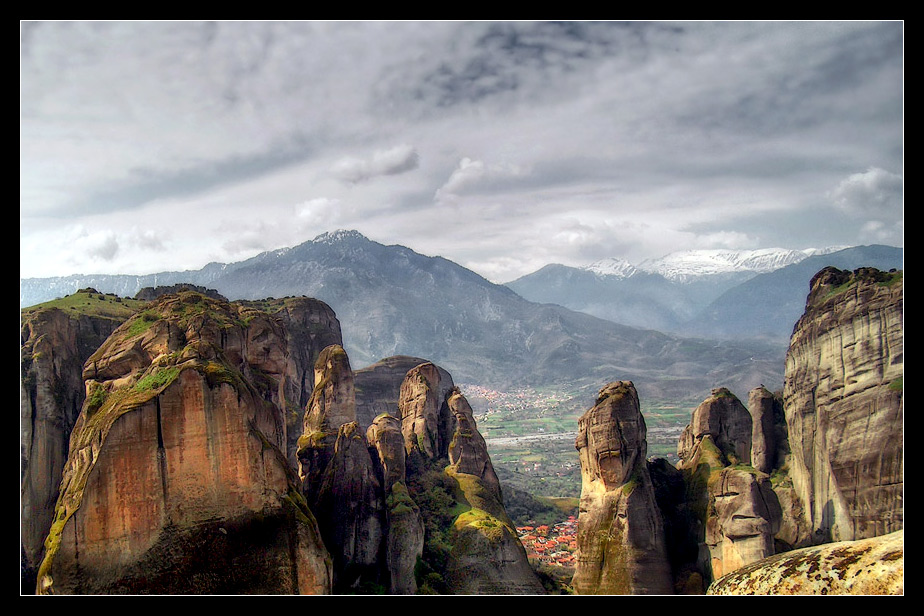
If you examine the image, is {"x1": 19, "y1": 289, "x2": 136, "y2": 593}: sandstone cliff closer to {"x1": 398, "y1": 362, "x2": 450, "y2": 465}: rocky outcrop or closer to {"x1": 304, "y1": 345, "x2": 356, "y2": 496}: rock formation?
{"x1": 304, "y1": 345, "x2": 356, "y2": 496}: rock formation

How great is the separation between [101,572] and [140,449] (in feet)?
11.1

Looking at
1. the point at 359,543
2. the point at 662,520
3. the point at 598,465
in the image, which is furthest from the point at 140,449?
the point at 662,520

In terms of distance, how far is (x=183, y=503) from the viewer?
19.5m

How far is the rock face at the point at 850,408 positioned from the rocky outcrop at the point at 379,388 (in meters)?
36.0

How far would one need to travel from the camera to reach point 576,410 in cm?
Answer: 19638

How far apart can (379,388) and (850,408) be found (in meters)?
46.8

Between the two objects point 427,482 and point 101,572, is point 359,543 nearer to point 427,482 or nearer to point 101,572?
point 427,482

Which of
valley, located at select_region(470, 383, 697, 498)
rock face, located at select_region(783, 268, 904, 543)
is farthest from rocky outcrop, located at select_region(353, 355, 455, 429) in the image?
rock face, located at select_region(783, 268, 904, 543)

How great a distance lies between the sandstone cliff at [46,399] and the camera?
2994 centimetres

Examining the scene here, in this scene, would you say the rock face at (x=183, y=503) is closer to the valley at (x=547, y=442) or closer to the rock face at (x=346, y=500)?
the rock face at (x=346, y=500)

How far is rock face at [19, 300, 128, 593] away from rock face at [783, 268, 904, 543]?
110ft

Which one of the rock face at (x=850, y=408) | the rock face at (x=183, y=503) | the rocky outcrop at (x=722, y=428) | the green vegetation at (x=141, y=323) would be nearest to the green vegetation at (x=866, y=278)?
the rock face at (x=850, y=408)

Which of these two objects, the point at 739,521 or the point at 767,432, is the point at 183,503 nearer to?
the point at 739,521

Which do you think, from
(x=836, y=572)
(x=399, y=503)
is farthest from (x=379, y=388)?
(x=836, y=572)
